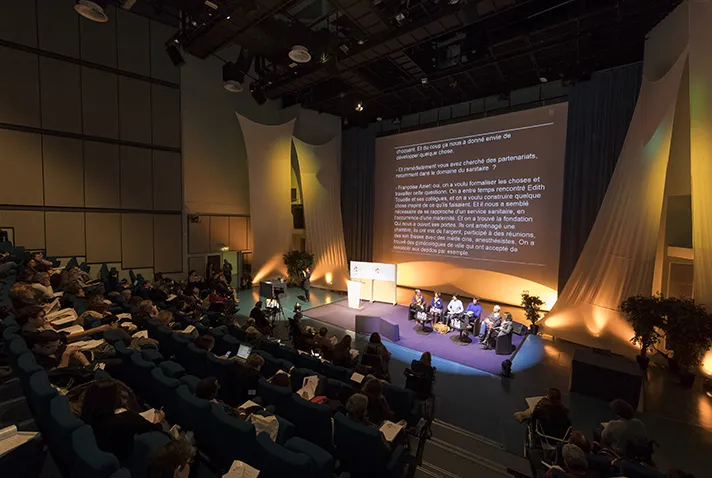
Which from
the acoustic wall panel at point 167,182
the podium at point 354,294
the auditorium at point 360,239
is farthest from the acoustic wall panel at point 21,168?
the podium at point 354,294

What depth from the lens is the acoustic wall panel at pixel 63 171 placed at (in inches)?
355

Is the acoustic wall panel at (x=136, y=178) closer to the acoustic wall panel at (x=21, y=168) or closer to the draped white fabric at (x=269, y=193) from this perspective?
the acoustic wall panel at (x=21, y=168)

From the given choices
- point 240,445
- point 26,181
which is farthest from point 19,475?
point 26,181

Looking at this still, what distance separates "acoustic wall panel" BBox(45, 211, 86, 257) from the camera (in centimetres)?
913

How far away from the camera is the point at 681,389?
18.6 feet

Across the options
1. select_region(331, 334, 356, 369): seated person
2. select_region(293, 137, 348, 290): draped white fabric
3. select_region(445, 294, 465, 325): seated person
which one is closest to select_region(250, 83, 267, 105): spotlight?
select_region(293, 137, 348, 290): draped white fabric

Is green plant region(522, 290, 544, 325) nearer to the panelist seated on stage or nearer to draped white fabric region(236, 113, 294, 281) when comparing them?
the panelist seated on stage

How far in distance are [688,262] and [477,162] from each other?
211 inches

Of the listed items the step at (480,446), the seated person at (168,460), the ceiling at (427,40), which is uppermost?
the ceiling at (427,40)

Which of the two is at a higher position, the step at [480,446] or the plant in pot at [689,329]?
the plant in pot at [689,329]

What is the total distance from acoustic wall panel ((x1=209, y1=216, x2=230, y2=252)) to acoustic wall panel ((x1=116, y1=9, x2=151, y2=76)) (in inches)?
201

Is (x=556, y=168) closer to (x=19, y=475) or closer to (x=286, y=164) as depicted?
(x=286, y=164)

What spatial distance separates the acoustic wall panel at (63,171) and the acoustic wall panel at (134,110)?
133 centimetres

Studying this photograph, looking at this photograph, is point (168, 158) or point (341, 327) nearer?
point (341, 327)
